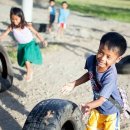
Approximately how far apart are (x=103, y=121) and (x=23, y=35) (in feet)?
12.9

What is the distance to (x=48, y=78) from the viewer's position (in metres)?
7.84

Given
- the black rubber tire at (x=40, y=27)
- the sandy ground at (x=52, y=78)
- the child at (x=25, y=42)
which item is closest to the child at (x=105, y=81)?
the sandy ground at (x=52, y=78)

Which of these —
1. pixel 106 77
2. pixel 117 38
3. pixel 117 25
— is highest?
pixel 117 38

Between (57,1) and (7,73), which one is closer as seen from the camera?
(7,73)

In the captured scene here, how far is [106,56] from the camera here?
11.6ft

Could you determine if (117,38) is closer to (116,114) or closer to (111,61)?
(111,61)

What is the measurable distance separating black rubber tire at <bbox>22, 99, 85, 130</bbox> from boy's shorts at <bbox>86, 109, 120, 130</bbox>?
0.64ft

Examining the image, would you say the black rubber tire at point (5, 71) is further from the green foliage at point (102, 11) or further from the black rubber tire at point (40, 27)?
the green foliage at point (102, 11)

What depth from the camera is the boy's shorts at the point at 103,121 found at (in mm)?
3951

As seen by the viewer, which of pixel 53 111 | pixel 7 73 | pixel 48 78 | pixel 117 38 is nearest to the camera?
pixel 117 38

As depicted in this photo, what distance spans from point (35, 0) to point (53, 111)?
23.3 metres

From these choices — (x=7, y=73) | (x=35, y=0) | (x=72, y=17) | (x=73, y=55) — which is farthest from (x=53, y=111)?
(x=35, y=0)

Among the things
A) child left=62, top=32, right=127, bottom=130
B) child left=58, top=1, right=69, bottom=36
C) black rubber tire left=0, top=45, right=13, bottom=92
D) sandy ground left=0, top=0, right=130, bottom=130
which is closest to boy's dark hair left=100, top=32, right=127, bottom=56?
child left=62, top=32, right=127, bottom=130

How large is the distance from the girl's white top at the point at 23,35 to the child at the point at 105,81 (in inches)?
147
